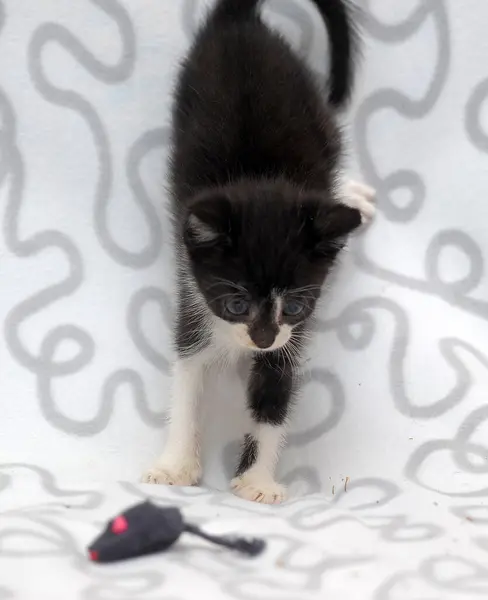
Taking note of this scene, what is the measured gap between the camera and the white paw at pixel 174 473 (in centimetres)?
159

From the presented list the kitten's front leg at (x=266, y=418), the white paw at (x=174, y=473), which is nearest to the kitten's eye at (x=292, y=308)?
the kitten's front leg at (x=266, y=418)

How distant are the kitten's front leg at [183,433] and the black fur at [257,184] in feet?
0.16

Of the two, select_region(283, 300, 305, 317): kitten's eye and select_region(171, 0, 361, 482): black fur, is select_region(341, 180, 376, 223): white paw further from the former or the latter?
select_region(283, 300, 305, 317): kitten's eye

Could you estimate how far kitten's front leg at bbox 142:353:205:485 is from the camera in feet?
5.28

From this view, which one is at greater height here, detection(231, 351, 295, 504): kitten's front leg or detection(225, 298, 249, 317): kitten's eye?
detection(225, 298, 249, 317): kitten's eye

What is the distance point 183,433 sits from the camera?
1.65 m

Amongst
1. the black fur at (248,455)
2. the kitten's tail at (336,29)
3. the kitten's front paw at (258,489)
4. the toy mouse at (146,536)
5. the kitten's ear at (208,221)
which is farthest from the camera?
the kitten's tail at (336,29)

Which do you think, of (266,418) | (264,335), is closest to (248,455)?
(266,418)

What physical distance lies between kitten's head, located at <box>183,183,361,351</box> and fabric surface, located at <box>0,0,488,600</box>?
399 millimetres

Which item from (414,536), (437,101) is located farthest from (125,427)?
(437,101)

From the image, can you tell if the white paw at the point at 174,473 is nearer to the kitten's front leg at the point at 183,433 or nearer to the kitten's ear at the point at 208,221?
the kitten's front leg at the point at 183,433

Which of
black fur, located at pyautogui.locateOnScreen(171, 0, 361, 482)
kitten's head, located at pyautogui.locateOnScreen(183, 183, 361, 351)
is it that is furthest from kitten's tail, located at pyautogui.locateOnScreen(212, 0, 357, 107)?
kitten's head, located at pyautogui.locateOnScreen(183, 183, 361, 351)

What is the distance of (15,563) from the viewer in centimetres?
116

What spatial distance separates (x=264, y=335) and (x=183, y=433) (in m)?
0.38
